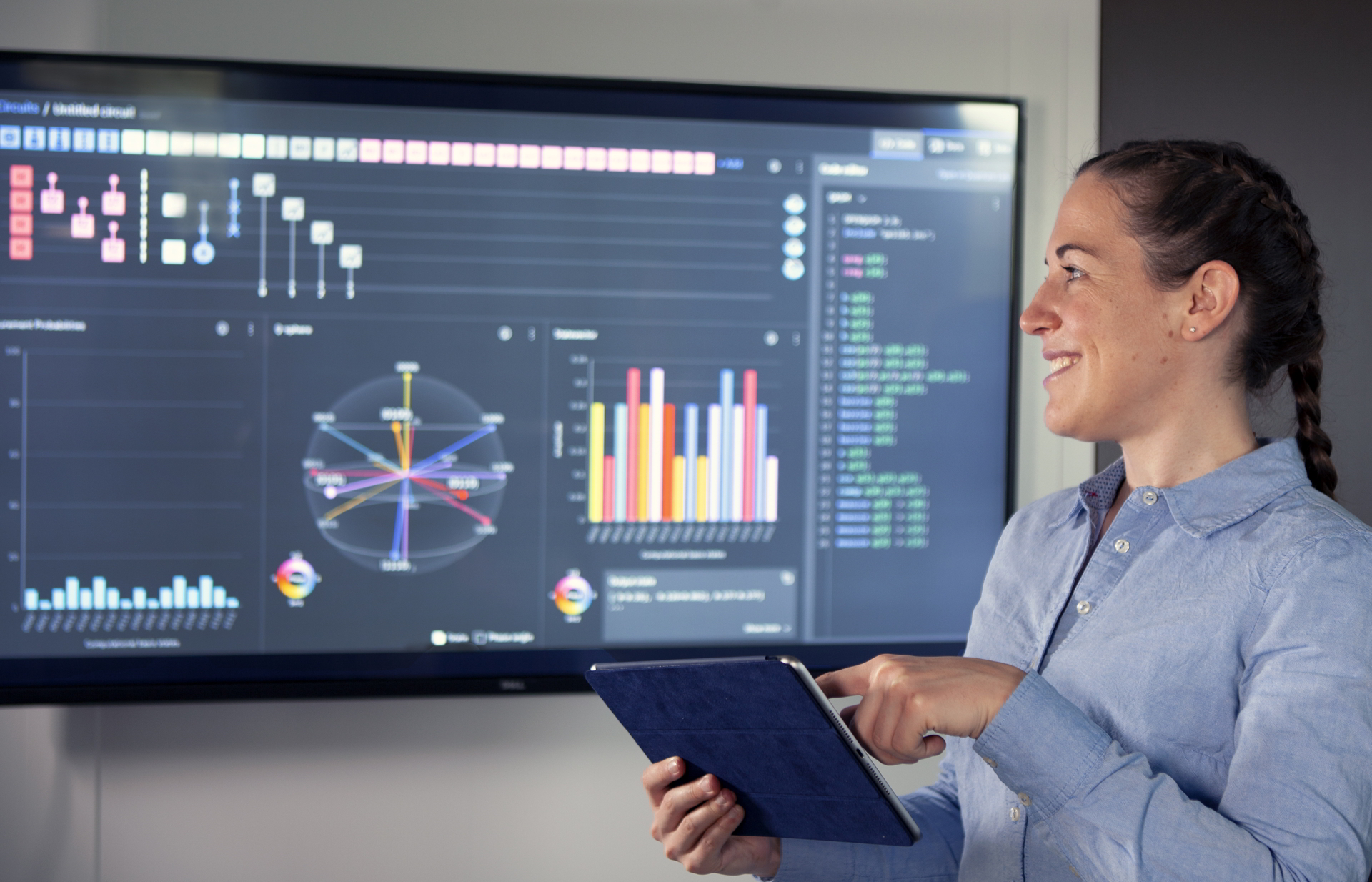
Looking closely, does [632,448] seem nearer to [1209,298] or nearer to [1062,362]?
[1062,362]

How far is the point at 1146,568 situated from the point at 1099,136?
138 cm

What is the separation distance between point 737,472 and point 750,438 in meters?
0.07

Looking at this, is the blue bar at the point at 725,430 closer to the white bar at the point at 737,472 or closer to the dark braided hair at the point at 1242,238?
the white bar at the point at 737,472

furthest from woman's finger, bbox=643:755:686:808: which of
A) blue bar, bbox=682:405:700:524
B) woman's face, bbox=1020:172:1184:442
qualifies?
blue bar, bbox=682:405:700:524

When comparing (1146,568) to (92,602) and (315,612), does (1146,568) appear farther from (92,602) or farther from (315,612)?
(92,602)

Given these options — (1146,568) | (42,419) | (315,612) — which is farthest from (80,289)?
(1146,568)

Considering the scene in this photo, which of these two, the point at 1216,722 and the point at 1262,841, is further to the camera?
the point at 1216,722

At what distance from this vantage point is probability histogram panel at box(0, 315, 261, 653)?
5.89 feet

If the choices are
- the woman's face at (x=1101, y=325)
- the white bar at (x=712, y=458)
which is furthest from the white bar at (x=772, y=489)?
the woman's face at (x=1101, y=325)

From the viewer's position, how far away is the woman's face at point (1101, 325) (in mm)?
1141

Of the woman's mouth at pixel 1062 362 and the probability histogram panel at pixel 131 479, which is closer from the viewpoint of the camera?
the woman's mouth at pixel 1062 362

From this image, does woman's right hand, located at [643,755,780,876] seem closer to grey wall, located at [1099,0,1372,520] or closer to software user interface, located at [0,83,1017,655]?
software user interface, located at [0,83,1017,655]

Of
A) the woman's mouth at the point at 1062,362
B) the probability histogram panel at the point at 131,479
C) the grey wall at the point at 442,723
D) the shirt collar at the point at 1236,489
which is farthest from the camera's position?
the grey wall at the point at 442,723

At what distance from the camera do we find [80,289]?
1.81 m
